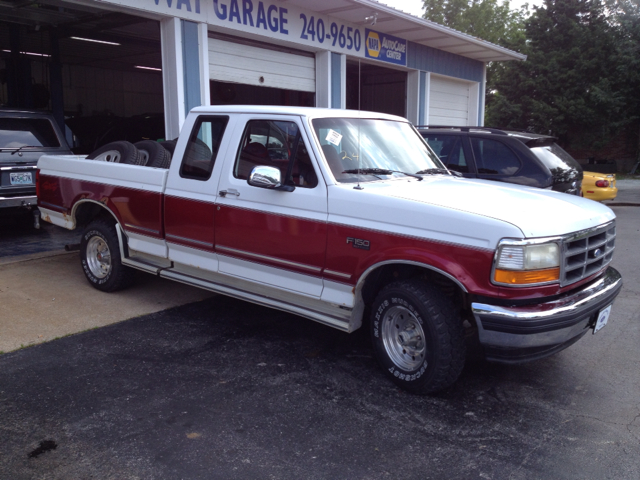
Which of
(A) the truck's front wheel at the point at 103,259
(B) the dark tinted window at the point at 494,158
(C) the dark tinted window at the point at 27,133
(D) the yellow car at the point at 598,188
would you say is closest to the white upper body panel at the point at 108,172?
(A) the truck's front wheel at the point at 103,259

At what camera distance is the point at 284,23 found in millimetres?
10828

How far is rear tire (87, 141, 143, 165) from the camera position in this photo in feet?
20.3

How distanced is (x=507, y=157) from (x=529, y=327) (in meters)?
4.86

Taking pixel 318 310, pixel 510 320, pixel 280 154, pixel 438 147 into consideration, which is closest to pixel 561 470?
pixel 510 320

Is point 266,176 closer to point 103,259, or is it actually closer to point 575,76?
point 103,259

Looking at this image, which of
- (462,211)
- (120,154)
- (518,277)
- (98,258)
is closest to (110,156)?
(120,154)

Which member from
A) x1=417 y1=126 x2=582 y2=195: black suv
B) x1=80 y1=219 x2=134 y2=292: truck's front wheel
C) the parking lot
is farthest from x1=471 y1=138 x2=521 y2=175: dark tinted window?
x1=80 y1=219 x2=134 y2=292: truck's front wheel

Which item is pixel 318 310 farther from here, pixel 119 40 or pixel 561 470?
pixel 119 40

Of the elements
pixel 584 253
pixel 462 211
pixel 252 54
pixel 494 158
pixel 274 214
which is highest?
pixel 252 54

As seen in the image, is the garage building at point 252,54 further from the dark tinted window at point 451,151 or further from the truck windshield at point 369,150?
the dark tinted window at point 451,151

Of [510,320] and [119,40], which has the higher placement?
[119,40]

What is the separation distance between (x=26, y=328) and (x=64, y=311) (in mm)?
508

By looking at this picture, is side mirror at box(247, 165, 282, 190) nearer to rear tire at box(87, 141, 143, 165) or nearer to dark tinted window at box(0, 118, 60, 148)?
rear tire at box(87, 141, 143, 165)

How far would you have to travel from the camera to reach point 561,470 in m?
3.15
